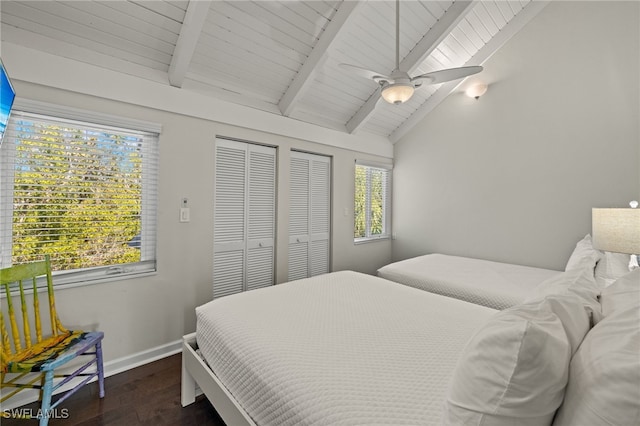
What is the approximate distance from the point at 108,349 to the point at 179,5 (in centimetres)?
262

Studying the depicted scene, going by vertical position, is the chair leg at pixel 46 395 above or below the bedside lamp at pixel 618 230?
below

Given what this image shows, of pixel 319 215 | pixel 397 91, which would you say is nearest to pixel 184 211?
pixel 319 215

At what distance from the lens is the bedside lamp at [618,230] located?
5.64 feet

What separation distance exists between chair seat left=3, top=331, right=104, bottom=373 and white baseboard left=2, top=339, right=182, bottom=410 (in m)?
0.41

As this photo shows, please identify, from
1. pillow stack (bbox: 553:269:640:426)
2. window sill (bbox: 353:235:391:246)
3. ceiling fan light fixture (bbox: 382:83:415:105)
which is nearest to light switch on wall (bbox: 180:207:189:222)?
ceiling fan light fixture (bbox: 382:83:415:105)

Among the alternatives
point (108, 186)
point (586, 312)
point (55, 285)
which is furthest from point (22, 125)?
point (586, 312)

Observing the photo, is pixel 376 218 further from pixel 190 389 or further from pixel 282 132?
pixel 190 389

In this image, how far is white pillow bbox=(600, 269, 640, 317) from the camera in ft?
2.80

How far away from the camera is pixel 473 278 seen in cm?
247

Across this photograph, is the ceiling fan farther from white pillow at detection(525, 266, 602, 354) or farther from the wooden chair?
the wooden chair

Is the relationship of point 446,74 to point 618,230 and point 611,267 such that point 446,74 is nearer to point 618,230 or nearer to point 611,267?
point 618,230

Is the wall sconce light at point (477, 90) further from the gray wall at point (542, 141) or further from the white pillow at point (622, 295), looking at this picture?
the white pillow at point (622, 295)

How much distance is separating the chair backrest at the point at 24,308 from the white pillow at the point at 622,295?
2.81m

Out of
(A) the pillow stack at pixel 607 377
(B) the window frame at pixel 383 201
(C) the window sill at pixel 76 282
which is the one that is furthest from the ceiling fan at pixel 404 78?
(C) the window sill at pixel 76 282
